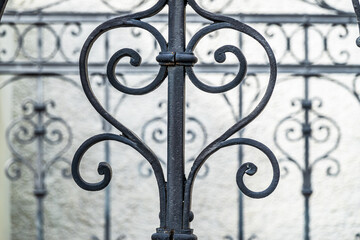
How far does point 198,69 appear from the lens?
2301 mm

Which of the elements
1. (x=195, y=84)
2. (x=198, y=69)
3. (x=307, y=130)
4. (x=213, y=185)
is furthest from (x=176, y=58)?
(x=213, y=185)

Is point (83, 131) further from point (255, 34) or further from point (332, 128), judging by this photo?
point (255, 34)

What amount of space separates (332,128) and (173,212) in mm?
2146

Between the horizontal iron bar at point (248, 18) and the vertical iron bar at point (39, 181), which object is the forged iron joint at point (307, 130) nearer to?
the horizontal iron bar at point (248, 18)

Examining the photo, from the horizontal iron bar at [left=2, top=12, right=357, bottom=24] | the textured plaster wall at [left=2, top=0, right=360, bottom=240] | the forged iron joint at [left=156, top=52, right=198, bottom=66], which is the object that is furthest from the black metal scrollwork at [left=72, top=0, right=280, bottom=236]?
the textured plaster wall at [left=2, top=0, right=360, bottom=240]

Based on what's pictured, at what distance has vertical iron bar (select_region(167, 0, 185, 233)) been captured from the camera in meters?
0.75

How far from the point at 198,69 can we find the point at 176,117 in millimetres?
1555

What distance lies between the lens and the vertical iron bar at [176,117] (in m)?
0.75

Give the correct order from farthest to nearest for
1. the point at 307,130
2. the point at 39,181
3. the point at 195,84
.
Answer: the point at 39,181 → the point at 307,130 → the point at 195,84

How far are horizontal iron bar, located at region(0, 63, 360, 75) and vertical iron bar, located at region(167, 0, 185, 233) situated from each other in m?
1.41

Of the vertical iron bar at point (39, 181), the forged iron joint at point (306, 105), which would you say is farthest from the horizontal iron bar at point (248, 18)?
the forged iron joint at point (306, 105)

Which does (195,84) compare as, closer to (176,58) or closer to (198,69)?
(176,58)

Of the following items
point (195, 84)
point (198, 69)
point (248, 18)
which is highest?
point (248, 18)

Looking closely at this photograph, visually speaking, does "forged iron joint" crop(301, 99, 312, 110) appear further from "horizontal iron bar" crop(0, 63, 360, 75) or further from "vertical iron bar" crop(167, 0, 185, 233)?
"vertical iron bar" crop(167, 0, 185, 233)
